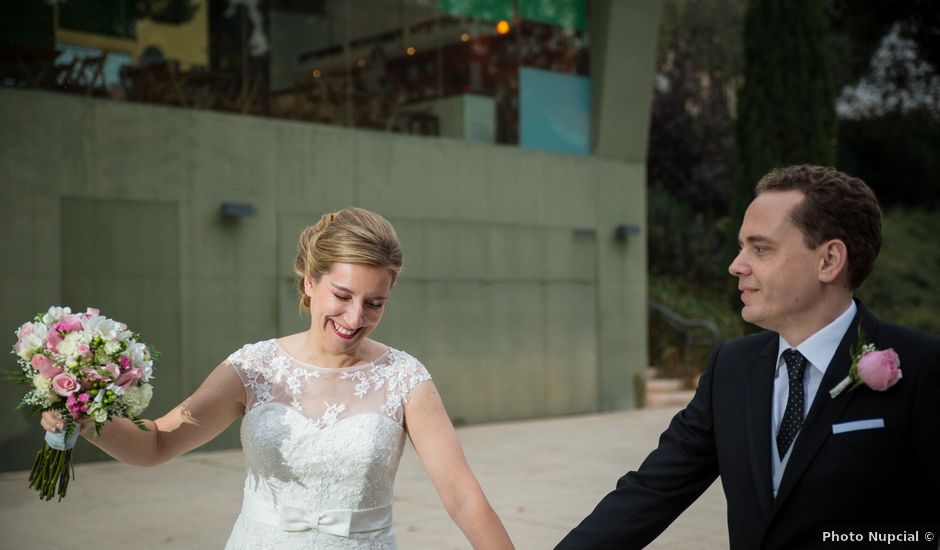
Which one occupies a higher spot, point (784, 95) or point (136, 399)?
point (784, 95)

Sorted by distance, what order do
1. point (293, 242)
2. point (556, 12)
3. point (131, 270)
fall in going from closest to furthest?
point (131, 270) < point (293, 242) < point (556, 12)

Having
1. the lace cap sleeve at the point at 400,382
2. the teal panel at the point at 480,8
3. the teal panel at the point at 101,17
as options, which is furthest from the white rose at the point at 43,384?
the teal panel at the point at 480,8

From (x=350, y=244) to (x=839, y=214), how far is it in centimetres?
146

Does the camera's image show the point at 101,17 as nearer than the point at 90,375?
No

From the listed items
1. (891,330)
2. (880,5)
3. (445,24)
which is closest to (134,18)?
(445,24)

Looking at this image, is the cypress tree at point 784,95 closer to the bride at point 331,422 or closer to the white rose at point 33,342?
the bride at point 331,422

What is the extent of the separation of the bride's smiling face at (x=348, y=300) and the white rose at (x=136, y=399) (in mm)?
595

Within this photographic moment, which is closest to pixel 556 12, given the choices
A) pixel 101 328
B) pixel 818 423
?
pixel 101 328

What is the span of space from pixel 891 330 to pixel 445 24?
43.8 ft

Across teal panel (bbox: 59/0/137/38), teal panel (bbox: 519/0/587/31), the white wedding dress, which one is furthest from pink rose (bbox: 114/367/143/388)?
teal panel (bbox: 519/0/587/31)

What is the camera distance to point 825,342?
2.96 m

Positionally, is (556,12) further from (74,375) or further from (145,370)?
(74,375)

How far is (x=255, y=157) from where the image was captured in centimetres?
1336

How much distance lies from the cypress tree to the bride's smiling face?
1384cm
